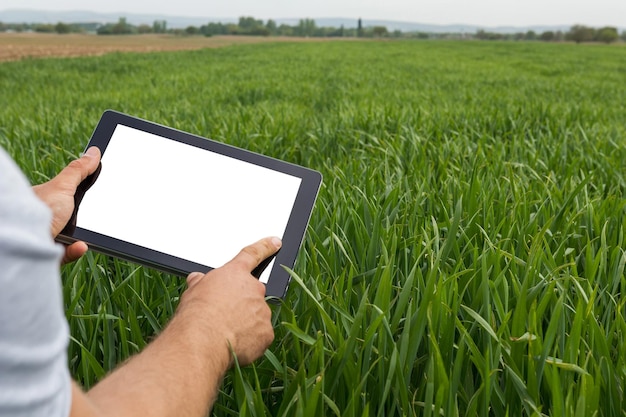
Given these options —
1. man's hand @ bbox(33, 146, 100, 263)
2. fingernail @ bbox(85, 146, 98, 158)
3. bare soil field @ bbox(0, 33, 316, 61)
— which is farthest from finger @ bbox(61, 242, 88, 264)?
bare soil field @ bbox(0, 33, 316, 61)

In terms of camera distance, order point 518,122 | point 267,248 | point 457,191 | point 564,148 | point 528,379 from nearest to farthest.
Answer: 1. point 528,379
2. point 267,248
3. point 457,191
4. point 564,148
5. point 518,122

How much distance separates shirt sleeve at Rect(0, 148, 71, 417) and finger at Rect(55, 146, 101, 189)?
0.75 m

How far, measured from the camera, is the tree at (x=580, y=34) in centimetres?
7780

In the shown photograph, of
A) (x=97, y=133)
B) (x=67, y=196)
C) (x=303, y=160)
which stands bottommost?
(x=303, y=160)

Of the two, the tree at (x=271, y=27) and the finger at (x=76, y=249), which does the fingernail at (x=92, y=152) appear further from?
the tree at (x=271, y=27)

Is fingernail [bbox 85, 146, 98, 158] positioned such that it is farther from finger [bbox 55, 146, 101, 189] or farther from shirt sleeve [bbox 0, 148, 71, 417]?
shirt sleeve [bbox 0, 148, 71, 417]

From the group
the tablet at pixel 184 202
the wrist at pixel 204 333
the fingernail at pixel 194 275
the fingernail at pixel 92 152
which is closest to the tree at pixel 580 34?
the tablet at pixel 184 202

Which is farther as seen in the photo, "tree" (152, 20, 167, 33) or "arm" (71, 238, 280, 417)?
"tree" (152, 20, 167, 33)

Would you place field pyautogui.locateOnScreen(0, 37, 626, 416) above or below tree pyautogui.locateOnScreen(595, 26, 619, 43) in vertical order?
below

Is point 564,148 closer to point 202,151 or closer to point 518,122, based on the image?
point 518,122

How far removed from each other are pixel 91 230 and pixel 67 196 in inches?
3.5

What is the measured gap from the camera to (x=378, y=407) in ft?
3.35

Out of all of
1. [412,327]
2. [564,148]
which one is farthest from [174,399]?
[564,148]

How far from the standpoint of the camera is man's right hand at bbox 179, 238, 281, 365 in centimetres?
93
